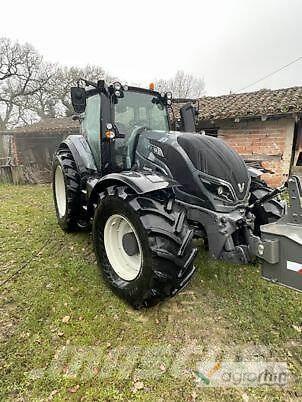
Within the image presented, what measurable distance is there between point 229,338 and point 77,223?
2.94m

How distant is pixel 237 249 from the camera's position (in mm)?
2350

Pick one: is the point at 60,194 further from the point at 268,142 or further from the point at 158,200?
the point at 268,142

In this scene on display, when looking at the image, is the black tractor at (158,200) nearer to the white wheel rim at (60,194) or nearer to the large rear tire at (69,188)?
the large rear tire at (69,188)

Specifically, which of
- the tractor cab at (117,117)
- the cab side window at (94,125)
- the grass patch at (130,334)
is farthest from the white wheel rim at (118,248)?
the cab side window at (94,125)

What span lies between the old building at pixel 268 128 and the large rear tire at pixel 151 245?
675cm

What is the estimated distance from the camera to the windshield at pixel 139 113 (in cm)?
356

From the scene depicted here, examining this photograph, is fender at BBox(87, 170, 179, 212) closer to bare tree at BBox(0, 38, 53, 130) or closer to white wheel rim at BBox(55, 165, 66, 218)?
white wheel rim at BBox(55, 165, 66, 218)

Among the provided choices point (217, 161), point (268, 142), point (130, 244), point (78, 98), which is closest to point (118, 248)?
point (130, 244)

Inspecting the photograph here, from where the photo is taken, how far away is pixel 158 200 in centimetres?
252

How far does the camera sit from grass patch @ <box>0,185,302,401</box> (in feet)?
6.49

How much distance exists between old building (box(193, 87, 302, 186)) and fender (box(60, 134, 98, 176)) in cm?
598

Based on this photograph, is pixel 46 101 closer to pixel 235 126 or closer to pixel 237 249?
pixel 235 126

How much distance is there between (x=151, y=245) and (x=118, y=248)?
866 mm

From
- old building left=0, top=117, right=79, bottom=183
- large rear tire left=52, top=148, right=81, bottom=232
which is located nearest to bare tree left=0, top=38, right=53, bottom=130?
old building left=0, top=117, right=79, bottom=183
